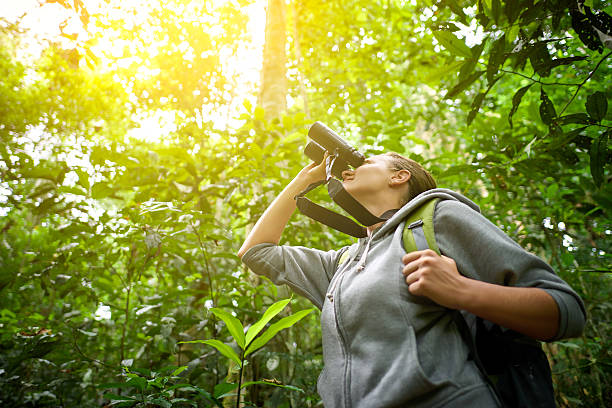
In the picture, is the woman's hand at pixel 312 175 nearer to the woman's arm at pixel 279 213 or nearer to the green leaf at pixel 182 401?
the woman's arm at pixel 279 213

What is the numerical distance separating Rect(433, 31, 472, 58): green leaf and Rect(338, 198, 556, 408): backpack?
85 cm

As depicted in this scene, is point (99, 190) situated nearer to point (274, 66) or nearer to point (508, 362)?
point (274, 66)

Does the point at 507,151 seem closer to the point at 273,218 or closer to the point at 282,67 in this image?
the point at 273,218

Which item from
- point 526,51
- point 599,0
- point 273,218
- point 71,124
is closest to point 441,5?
point 526,51

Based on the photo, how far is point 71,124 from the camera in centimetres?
618

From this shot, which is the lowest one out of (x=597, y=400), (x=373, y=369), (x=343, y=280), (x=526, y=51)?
(x=597, y=400)

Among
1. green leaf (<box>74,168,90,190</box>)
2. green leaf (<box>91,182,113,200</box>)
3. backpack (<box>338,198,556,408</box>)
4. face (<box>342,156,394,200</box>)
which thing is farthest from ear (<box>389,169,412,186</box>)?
green leaf (<box>74,168,90,190</box>)

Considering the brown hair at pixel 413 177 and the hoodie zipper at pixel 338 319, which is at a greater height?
the brown hair at pixel 413 177

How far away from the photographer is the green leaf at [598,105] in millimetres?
1293

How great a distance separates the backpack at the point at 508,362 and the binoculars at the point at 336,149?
585mm

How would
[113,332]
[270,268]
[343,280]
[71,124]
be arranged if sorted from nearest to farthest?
[343,280] → [270,268] → [113,332] → [71,124]

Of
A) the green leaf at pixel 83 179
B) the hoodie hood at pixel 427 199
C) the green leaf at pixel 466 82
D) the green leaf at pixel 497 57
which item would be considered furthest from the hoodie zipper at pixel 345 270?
the green leaf at pixel 83 179

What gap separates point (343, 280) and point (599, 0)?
1.39m

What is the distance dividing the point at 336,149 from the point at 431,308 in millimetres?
836
